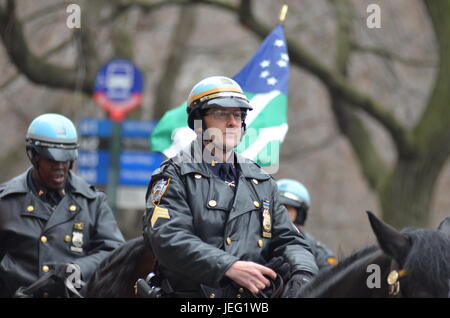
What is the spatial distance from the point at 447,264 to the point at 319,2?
50.0 ft

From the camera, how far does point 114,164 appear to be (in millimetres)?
15781

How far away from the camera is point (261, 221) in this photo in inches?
226

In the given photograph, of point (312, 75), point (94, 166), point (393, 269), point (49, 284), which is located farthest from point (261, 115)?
point (312, 75)

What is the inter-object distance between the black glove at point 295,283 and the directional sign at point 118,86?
9.81 meters

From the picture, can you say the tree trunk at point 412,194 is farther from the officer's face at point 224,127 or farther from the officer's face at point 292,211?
the officer's face at point 224,127

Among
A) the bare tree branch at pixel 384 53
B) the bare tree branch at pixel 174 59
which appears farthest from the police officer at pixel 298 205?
the bare tree branch at pixel 174 59

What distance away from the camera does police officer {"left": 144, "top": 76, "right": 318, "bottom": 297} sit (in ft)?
17.7

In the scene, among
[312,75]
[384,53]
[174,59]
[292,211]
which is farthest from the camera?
[174,59]

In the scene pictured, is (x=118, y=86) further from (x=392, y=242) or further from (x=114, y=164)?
(x=392, y=242)

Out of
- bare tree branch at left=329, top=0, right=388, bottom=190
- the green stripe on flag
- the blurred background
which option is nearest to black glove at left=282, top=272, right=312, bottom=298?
the green stripe on flag

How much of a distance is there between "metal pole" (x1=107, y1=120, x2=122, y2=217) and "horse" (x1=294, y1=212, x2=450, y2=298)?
1073 cm

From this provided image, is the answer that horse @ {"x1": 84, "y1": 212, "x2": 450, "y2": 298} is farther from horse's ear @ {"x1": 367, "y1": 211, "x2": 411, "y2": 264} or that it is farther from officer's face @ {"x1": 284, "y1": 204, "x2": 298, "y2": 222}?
officer's face @ {"x1": 284, "y1": 204, "x2": 298, "y2": 222}

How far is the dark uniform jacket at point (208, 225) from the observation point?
17.8 feet

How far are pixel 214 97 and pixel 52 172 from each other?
2.07 meters
